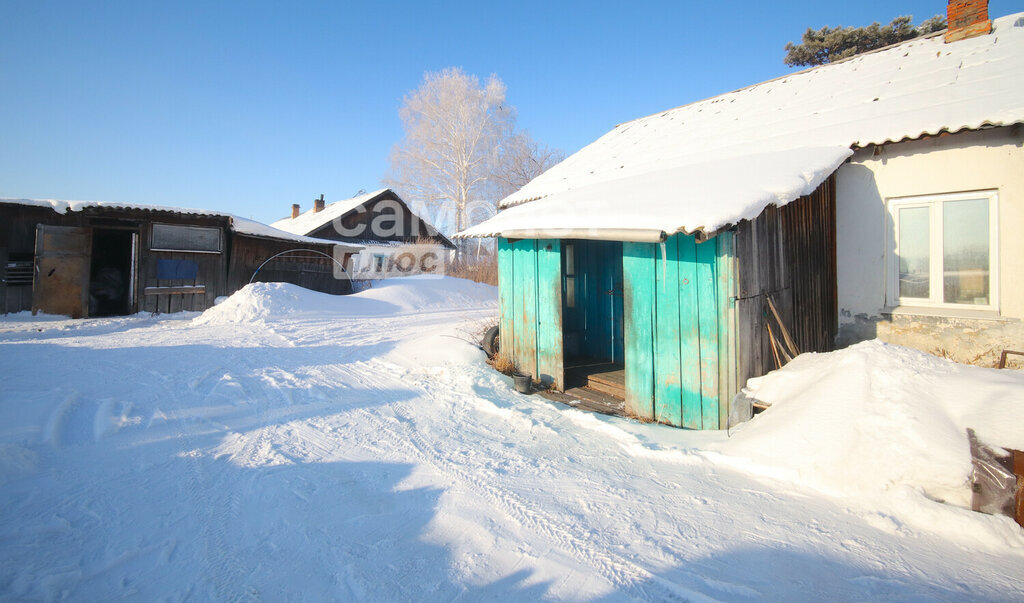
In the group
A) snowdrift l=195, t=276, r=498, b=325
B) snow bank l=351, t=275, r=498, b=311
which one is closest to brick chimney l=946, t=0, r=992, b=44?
snow bank l=351, t=275, r=498, b=311

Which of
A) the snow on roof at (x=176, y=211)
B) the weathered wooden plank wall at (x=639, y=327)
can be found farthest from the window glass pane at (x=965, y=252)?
the snow on roof at (x=176, y=211)

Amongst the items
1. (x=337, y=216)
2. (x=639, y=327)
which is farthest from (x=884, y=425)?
(x=337, y=216)

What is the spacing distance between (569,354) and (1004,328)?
534cm

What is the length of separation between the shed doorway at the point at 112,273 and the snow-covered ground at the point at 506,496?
32.4ft

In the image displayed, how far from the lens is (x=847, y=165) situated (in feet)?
Answer: 19.8

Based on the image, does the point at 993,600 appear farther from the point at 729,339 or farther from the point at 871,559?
the point at 729,339

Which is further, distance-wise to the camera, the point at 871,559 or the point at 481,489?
the point at 481,489

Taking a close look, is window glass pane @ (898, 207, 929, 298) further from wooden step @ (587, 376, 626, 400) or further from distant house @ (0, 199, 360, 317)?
distant house @ (0, 199, 360, 317)

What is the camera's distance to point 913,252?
5.63 m

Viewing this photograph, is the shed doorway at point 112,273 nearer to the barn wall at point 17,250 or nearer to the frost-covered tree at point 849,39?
the barn wall at point 17,250

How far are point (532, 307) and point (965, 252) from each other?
198 inches

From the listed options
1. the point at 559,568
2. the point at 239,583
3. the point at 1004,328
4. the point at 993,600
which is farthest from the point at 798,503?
the point at 1004,328

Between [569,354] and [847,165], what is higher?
[847,165]

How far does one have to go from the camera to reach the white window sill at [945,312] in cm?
510
